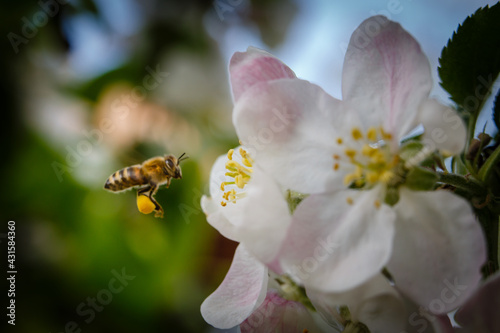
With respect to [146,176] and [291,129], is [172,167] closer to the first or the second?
[146,176]

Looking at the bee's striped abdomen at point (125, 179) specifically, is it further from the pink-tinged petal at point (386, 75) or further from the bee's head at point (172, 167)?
the pink-tinged petal at point (386, 75)

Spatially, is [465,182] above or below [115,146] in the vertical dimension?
above

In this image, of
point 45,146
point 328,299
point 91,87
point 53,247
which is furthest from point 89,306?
point 328,299

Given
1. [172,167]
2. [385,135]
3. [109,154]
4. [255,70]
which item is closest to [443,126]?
[385,135]

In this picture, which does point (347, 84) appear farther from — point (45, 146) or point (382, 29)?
point (45, 146)

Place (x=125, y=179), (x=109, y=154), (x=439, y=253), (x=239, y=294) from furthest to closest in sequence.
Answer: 1. (x=109, y=154)
2. (x=125, y=179)
3. (x=239, y=294)
4. (x=439, y=253)

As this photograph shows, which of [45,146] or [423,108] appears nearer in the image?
[423,108]
